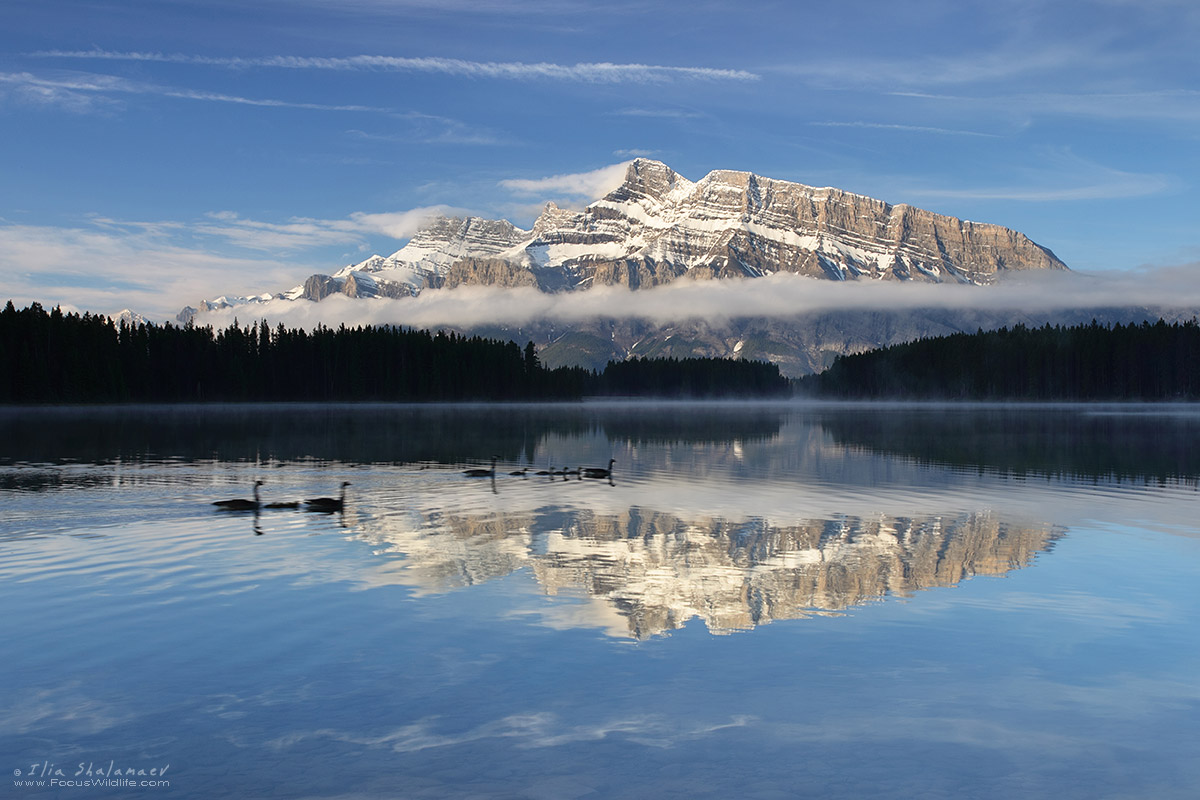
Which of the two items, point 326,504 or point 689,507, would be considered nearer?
point 326,504

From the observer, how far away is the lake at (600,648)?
Answer: 11.3 m

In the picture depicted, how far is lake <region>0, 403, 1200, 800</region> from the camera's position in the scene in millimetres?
11297

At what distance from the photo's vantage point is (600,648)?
1590 centimetres

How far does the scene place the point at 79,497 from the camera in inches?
1405

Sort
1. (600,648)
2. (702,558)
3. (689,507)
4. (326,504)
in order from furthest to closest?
(689,507) < (326,504) < (702,558) < (600,648)

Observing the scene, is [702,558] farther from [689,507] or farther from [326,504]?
[326,504]

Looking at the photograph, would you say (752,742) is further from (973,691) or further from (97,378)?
(97,378)

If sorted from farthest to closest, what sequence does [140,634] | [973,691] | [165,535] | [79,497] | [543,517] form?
[79,497]
[543,517]
[165,535]
[140,634]
[973,691]

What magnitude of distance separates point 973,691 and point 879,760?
327 centimetres

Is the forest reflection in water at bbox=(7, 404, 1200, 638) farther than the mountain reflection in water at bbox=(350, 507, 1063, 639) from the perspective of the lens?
Yes

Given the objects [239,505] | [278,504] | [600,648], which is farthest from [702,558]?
[239,505]

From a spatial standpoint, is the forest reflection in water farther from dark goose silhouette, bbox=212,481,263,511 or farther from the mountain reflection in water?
dark goose silhouette, bbox=212,481,263,511

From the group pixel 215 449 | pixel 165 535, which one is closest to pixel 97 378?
pixel 215 449

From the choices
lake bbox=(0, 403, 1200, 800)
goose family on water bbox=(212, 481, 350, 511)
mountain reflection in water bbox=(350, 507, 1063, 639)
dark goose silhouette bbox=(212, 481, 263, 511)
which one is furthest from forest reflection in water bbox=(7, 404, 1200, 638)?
dark goose silhouette bbox=(212, 481, 263, 511)
